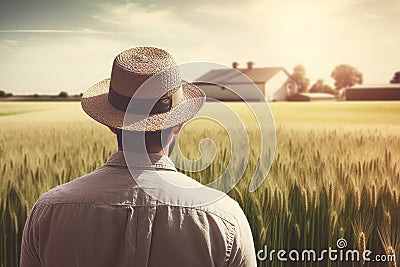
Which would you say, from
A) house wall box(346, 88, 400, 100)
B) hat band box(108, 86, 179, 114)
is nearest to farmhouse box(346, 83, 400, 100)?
house wall box(346, 88, 400, 100)

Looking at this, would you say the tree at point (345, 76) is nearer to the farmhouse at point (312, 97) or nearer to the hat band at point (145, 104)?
the farmhouse at point (312, 97)

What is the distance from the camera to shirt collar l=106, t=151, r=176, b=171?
4.18 feet

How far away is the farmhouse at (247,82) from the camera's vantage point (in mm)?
2590

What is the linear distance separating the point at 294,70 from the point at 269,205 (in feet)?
1.86

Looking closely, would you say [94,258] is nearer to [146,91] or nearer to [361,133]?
[146,91]

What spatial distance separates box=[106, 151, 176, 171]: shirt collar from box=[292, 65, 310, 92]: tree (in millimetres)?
1445

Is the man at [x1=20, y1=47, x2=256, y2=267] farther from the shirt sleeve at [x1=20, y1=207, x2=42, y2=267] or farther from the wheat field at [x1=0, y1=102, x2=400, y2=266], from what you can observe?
the wheat field at [x1=0, y1=102, x2=400, y2=266]

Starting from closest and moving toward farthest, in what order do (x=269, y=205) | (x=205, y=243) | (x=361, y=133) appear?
(x=205, y=243) → (x=269, y=205) → (x=361, y=133)

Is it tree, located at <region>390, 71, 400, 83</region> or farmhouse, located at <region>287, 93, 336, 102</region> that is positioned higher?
tree, located at <region>390, 71, 400, 83</region>

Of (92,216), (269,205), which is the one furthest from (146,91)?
(269,205)

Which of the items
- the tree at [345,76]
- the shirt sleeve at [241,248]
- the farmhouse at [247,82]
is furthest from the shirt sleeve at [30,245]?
the tree at [345,76]

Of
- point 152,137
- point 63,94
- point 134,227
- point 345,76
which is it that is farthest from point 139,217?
point 345,76

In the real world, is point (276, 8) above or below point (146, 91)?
above

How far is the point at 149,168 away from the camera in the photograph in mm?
1272
